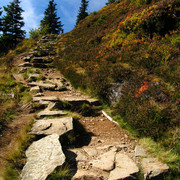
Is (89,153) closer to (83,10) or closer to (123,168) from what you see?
(123,168)

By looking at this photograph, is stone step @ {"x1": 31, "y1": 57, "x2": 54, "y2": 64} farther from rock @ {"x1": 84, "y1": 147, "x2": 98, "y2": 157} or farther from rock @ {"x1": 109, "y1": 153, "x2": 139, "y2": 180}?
rock @ {"x1": 109, "y1": 153, "x2": 139, "y2": 180}

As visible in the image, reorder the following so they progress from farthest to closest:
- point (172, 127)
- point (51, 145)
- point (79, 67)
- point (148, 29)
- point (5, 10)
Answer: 1. point (5, 10)
2. point (79, 67)
3. point (148, 29)
4. point (172, 127)
5. point (51, 145)

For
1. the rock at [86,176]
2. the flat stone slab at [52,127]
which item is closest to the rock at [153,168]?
the rock at [86,176]

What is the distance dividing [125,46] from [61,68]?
19.6ft

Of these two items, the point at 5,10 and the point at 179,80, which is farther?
the point at 5,10

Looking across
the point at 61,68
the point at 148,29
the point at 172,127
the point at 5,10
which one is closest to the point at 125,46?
the point at 148,29

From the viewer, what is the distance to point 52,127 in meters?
3.72

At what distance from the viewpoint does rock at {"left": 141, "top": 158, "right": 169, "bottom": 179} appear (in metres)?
2.36

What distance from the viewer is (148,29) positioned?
331 inches

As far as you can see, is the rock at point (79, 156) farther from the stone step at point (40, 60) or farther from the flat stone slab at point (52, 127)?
the stone step at point (40, 60)

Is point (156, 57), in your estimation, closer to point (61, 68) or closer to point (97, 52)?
point (97, 52)

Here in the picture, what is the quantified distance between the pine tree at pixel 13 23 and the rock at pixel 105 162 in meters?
30.8

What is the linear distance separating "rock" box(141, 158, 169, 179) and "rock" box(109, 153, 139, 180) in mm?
180

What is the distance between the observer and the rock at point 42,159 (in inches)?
88.1
